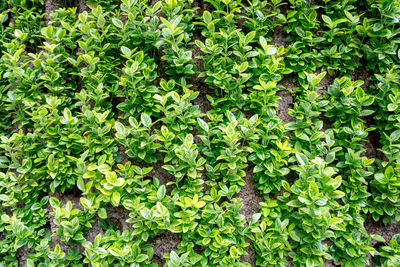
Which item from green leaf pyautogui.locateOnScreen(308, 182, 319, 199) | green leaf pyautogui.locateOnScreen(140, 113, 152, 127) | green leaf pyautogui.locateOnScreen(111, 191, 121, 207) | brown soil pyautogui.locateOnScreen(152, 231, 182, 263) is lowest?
brown soil pyautogui.locateOnScreen(152, 231, 182, 263)

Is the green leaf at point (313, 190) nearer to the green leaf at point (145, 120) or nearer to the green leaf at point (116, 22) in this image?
the green leaf at point (145, 120)

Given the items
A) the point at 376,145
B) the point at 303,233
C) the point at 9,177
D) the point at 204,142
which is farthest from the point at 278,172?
the point at 9,177

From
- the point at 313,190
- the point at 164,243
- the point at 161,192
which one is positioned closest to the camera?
the point at 313,190

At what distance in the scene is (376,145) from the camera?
2.22 metres

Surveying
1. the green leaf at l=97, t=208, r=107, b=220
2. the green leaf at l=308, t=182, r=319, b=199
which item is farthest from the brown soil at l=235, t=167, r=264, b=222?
the green leaf at l=97, t=208, r=107, b=220

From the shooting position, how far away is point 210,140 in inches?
81.7

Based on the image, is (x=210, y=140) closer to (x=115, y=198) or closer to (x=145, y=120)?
(x=145, y=120)

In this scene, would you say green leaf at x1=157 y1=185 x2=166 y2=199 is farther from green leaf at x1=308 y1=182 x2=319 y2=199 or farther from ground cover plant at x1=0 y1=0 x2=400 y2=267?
green leaf at x1=308 y1=182 x2=319 y2=199

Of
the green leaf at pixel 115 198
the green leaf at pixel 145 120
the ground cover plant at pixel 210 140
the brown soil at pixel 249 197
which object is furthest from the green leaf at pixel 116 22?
the brown soil at pixel 249 197

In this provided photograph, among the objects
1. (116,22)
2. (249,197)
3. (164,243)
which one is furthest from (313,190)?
(116,22)

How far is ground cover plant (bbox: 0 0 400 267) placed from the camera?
1.83 meters

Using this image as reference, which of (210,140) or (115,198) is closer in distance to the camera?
(115,198)

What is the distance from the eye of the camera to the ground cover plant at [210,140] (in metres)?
1.83

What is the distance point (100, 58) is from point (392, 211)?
2397mm
